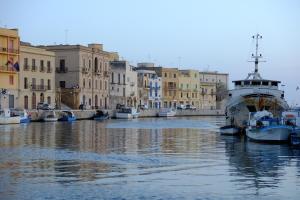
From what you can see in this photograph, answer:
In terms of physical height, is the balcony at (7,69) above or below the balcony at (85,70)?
below

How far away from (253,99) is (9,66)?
43637 mm

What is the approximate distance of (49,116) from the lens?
278ft

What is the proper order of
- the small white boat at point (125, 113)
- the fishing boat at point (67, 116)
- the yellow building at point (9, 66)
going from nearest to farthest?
the yellow building at point (9, 66)
the fishing boat at point (67, 116)
the small white boat at point (125, 113)

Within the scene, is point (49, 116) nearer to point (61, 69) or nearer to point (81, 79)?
point (81, 79)

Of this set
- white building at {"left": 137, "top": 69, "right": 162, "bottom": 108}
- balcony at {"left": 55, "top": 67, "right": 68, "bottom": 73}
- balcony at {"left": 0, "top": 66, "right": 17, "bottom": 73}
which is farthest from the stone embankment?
balcony at {"left": 55, "top": 67, "right": 68, "bottom": 73}

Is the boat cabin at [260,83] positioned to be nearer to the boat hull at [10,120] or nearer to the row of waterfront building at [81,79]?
the boat hull at [10,120]

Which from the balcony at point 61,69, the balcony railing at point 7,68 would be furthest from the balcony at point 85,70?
the balcony railing at point 7,68

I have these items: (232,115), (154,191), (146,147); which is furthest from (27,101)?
(154,191)

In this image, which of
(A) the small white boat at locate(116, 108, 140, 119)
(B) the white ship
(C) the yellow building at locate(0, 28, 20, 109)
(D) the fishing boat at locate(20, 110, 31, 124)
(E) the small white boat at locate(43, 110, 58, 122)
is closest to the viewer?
(B) the white ship

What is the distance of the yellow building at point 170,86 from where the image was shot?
143m

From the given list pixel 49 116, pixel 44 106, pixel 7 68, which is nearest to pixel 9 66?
pixel 7 68

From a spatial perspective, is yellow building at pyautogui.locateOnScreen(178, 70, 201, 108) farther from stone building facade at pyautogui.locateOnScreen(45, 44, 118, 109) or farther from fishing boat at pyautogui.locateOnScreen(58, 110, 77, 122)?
fishing boat at pyautogui.locateOnScreen(58, 110, 77, 122)

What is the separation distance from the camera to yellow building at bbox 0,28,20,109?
8319cm

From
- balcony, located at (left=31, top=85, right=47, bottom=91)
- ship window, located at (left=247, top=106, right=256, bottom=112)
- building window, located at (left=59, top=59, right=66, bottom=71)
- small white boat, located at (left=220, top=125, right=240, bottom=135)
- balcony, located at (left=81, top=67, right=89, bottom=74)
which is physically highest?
building window, located at (left=59, top=59, right=66, bottom=71)
